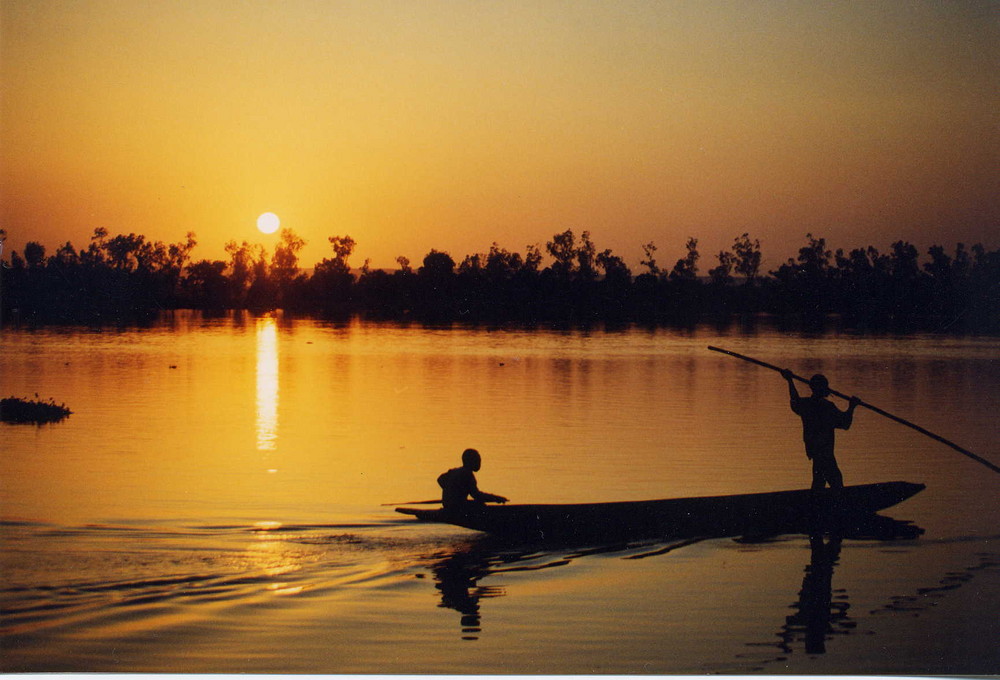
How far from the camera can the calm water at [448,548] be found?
20.4 feet

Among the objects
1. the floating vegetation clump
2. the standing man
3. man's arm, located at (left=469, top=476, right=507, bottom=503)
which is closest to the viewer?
man's arm, located at (left=469, top=476, right=507, bottom=503)

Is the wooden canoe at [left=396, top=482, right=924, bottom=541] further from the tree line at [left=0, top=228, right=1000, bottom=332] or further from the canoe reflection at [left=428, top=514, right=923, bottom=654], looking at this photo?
the tree line at [left=0, top=228, right=1000, bottom=332]

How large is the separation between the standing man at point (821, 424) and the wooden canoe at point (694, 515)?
163mm

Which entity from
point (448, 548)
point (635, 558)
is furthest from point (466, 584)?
point (635, 558)

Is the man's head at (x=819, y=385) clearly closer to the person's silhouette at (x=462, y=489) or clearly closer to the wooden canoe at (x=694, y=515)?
the wooden canoe at (x=694, y=515)

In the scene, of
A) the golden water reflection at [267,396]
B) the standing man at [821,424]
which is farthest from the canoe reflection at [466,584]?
the golden water reflection at [267,396]

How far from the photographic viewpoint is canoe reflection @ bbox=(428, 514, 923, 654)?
664 cm

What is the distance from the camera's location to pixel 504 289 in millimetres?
86688

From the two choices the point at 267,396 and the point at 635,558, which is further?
the point at 267,396

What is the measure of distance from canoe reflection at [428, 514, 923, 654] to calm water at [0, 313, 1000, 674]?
3 centimetres

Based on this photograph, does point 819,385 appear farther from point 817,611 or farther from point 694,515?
point 817,611

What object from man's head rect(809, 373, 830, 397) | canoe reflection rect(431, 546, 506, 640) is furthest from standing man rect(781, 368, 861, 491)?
canoe reflection rect(431, 546, 506, 640)

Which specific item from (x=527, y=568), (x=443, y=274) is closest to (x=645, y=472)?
(x=527, y=568)

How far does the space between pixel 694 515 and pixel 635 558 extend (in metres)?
0.81
